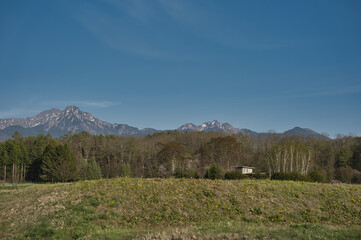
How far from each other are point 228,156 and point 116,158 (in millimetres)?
33658

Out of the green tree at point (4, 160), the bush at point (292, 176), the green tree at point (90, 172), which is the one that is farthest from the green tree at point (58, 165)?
the bush at point (292, 176)

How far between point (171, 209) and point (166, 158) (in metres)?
55.2

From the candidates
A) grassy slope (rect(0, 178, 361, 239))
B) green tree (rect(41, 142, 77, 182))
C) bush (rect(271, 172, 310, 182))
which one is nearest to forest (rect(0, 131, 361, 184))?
green tree (rect(41, 142, 77, 182))

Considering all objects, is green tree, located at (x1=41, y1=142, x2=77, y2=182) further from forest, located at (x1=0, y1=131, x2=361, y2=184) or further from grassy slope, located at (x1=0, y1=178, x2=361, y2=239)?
grassy slope, located at (x1=0, y1=178, x2=361, y2=239)

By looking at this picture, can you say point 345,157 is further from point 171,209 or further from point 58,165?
point 58,165

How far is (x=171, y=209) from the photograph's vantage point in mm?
13398

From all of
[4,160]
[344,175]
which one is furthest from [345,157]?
[4,160]

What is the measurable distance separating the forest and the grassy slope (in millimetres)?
30907

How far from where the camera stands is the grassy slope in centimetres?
1113

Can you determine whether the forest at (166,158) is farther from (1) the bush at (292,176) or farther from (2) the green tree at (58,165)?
(1) the bush at (292,176)

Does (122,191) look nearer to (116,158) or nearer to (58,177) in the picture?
(58,177)

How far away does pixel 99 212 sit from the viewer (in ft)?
42.7

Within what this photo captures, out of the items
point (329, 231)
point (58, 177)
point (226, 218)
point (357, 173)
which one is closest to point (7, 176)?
point (58, 177)

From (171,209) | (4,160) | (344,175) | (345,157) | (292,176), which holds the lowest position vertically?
(344,175)
